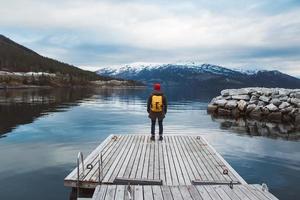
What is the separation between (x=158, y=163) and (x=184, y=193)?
4531 millimetres

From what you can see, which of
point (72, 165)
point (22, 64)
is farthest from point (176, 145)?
point (22, 64)

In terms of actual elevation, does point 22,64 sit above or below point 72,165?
above

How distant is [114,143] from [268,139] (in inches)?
507

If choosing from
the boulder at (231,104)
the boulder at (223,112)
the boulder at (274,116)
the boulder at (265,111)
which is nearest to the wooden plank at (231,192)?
the boulder at (274,116)

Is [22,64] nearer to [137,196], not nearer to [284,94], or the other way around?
[284,94]

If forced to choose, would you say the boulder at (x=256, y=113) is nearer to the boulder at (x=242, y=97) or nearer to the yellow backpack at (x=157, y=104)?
the boulder at (x=242, y=97)

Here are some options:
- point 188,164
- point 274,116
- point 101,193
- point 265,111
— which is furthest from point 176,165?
point 265,111

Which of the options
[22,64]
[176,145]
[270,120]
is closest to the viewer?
[176,145]

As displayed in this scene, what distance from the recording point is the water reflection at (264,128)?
99.6 ft

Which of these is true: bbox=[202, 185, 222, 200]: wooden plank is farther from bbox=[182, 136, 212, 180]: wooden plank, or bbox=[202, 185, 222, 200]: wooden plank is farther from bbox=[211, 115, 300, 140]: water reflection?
bbox=[211, 115, 300, 140]: water reflection

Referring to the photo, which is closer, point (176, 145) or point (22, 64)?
point (176, 145)

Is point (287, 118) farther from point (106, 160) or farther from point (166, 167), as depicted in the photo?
point (106, 160)

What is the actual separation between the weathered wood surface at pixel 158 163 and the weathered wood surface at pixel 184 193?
113cm

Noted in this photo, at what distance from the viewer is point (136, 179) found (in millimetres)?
12086
